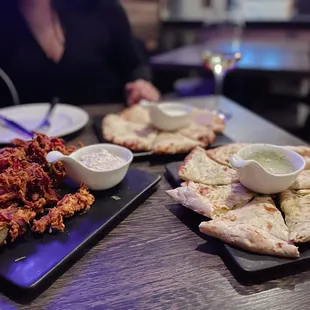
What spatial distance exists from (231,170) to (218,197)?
0.45 feet

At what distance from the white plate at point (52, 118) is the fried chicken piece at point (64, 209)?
527 millimetres

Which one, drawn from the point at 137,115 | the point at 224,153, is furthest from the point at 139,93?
the point at 224,153

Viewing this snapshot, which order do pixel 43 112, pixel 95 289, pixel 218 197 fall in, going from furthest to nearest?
pixel 43 112 → pixel 218 197 → pixel 95 289

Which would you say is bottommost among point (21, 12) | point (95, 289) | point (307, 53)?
point (307, 53)

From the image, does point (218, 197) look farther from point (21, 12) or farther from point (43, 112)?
point (21, 12)

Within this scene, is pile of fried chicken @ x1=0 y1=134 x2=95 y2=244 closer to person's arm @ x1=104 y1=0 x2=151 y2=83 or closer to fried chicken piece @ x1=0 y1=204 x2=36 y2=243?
fried chicken piece @ x1=0 y1=204 x2=36 y2=243

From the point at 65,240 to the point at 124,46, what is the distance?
1.66 meters

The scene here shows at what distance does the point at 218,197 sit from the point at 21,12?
1.56m

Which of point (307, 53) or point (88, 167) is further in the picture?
point (307, 53)

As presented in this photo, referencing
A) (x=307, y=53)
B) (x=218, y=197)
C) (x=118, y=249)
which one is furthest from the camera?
(x=307, y=53)

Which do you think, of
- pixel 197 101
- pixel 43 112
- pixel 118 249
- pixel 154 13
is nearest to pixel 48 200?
→ pixel 118 249

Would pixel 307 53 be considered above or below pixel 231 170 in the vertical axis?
below

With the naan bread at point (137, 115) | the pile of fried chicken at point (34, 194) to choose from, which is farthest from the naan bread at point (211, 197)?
the naan bread at point (137, 115)

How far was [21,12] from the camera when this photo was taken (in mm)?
2021
